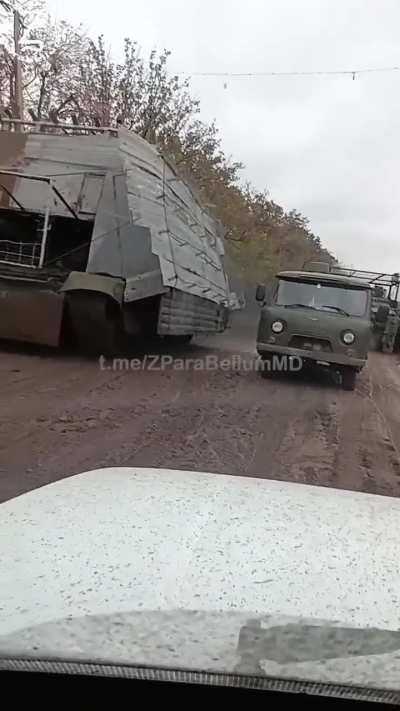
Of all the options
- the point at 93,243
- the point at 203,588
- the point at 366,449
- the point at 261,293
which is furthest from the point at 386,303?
the point at 203,588

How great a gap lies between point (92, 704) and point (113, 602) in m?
0.19

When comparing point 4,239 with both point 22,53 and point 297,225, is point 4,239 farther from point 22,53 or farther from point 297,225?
point 297,225

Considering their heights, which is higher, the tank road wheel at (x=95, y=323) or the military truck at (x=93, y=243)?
the military truck at (x=93, y=243)

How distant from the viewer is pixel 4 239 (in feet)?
39.4

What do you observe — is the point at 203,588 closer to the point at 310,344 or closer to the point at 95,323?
the point at 95,323

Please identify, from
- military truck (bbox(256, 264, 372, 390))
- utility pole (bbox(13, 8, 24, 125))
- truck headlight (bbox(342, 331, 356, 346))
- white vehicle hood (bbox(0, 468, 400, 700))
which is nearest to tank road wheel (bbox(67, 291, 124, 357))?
military truck (bbox(256, 264, 372, 390))

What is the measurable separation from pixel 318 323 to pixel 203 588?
34.3 feet

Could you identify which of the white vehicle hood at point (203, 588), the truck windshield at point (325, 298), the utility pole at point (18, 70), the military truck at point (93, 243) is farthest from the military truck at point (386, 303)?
the white vehicle hood at point (203, 588)

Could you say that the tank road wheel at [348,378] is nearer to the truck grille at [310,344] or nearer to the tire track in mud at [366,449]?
the tire track in mud at [366,449]

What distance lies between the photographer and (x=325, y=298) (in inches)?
480

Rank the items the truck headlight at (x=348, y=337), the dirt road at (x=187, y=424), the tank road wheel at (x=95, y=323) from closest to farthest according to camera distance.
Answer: the dirt road at (x=187, y=424) → the tank road wheel at (x=95, y=323) → the truck headlight at (x=348, y=337)

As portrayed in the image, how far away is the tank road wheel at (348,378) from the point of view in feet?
39.8

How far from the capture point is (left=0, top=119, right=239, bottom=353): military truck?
1039 cm

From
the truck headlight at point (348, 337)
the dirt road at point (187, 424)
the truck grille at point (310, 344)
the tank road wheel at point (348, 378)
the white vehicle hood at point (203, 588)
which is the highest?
the truck headlight at point (348, 337)
